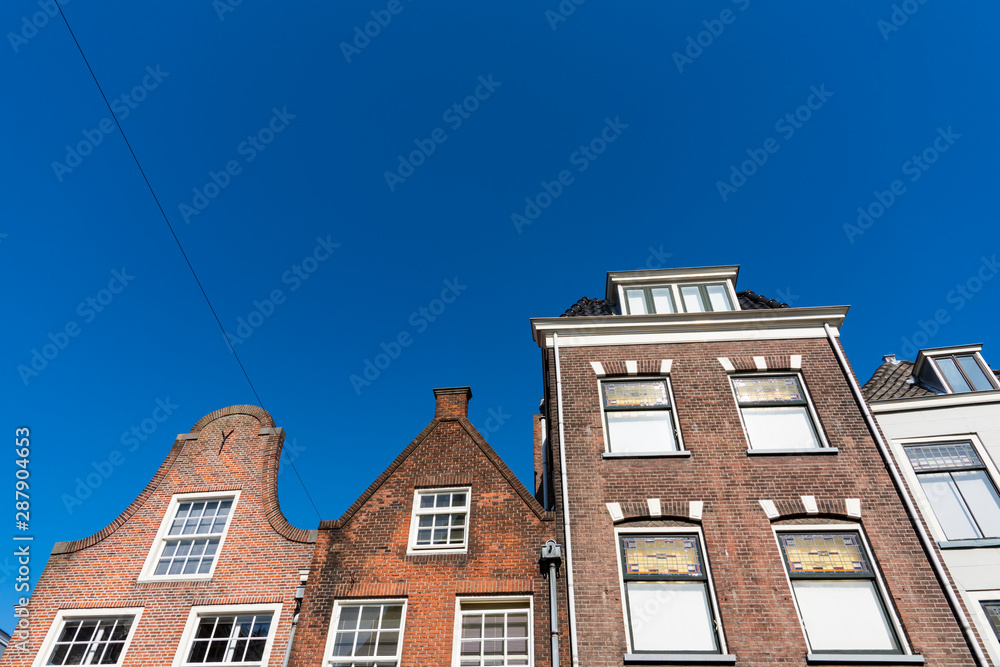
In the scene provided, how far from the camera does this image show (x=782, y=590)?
1230 cm

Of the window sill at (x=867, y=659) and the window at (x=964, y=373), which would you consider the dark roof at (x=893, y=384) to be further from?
the window sill at (x=867, y=659)

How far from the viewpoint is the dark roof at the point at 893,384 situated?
52.4ft

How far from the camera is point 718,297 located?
18391 millimetres

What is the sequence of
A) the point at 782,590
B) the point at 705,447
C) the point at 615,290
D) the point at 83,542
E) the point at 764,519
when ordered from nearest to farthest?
the point at 782,590 < the point at 764,519 < the point at 705,447 < the point at 83,542 < the point at 615,290

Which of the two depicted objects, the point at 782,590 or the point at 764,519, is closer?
the point at 782,590

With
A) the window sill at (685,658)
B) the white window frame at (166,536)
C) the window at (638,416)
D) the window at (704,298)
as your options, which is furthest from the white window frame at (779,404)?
the white window frame at (166,536)

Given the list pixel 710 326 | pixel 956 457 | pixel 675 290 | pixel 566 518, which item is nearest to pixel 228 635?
pixel 566 518

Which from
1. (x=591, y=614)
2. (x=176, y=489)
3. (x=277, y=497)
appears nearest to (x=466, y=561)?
(x=591, y=614)

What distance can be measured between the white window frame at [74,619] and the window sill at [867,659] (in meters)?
14.9

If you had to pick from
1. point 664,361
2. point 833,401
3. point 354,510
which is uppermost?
point 664,361

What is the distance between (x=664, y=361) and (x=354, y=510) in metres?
9.15

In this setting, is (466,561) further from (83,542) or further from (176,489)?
(83,542)

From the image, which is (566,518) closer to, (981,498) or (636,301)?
(636,301)

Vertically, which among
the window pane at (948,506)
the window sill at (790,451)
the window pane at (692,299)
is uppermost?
the window pane at (692,299)
